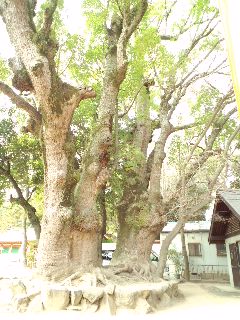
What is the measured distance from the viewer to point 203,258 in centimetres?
2331

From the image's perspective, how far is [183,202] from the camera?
1226 centimetres

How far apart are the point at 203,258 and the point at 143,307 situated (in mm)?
14974

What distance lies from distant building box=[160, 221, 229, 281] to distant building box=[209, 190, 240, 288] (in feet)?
15.3

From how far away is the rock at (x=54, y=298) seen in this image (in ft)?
29.3

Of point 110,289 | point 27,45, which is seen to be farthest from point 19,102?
point 110,289

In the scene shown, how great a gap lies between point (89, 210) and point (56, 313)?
3166mm

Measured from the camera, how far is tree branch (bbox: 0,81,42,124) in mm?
9711

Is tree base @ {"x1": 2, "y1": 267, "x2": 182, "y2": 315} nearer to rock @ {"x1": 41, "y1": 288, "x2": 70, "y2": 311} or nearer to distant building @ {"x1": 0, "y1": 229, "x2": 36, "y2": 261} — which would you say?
rock @ {"x1": 41, "y1": 288, "x2": 70, "y2": 311}

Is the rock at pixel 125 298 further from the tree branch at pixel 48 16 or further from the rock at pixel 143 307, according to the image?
the tree branch at pixel 48 16

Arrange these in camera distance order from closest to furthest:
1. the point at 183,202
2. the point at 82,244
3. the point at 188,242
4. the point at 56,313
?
the point at 56,313, the point at 82,244, the point at 183,202, the point at 188,242

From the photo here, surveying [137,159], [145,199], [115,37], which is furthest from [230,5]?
[115,37]

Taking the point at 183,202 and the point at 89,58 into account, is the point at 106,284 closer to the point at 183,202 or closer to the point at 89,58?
the point at 183,202

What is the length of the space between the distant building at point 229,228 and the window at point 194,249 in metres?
5.43

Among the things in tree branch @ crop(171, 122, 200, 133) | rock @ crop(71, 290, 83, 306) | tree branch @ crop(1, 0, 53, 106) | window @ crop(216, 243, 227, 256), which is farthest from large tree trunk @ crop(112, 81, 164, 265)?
window @ crop(216, 243, 227, 256)
